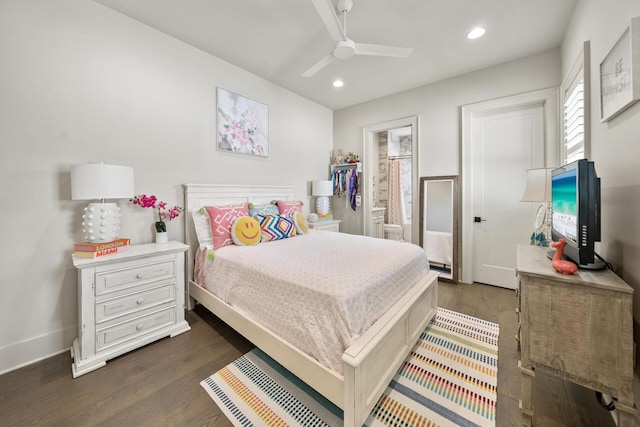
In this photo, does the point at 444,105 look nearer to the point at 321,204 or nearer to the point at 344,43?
the point at 344,43

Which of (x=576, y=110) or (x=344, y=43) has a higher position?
(x=344, y=43)

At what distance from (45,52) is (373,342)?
3.08 m

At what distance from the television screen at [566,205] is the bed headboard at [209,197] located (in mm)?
2924

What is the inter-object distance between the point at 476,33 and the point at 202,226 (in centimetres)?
340

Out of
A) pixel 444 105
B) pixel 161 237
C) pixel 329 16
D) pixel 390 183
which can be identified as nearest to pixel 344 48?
pixel 329 16

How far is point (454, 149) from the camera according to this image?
334 cm

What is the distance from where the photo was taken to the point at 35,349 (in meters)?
1.83

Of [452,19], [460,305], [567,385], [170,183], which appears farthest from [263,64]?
[567,385]

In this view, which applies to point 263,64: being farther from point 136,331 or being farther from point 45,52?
point 136,331

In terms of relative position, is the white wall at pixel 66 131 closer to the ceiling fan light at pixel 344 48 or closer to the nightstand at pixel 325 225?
the ceiling fan light at pixel 344 48

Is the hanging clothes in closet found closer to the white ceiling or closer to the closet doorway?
the closet doorway

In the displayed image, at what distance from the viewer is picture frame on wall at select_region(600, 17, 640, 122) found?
3.71ft

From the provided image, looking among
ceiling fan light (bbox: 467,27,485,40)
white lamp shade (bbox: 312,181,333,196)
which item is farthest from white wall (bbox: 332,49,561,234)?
ceiling fan light (bbox: 467,27,485,40)

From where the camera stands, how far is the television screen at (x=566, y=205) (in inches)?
51.1
